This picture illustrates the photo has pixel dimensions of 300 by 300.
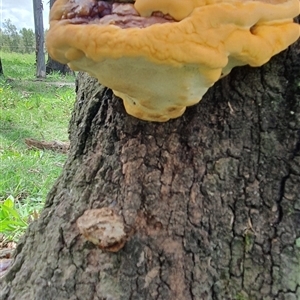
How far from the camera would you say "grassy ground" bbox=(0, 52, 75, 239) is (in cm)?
247

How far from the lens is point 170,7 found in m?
0.67

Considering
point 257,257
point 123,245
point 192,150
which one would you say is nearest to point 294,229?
point 257,257

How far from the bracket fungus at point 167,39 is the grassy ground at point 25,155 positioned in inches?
70.1

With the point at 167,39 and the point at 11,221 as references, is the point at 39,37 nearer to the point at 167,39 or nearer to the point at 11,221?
the point at 11,221

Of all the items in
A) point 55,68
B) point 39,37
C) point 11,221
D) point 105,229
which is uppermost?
point 105,229

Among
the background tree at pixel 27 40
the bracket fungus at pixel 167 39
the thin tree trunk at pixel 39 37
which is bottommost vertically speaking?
the background tree at pixel 27 40

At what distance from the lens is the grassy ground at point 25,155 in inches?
97.1

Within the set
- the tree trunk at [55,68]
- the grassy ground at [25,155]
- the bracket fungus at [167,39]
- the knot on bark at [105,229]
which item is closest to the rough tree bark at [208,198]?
the knot on bark at [105,229]

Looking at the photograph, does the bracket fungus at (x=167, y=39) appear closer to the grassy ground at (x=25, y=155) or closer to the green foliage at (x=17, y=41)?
the grassy ground at (x=25, y=155)

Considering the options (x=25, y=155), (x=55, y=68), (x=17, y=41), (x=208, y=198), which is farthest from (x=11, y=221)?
(x=17, y=41)

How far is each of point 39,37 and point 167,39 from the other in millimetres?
9976

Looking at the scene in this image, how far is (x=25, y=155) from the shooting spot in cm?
352

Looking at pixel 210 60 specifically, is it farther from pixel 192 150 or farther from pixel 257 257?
pixel 257 257

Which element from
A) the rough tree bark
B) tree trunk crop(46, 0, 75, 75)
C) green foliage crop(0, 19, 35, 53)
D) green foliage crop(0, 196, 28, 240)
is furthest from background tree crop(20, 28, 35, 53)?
the rough tree bark
